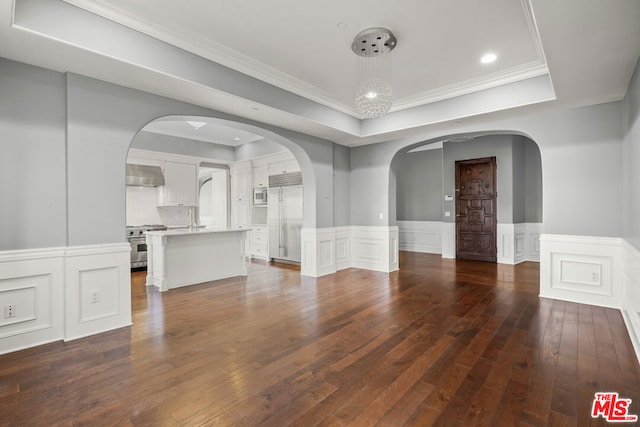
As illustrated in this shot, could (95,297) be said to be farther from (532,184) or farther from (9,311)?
(532,184)

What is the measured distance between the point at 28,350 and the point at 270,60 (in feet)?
12.3

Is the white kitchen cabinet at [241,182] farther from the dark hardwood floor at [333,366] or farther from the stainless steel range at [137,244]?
the dark hardwood floor at [333,366]

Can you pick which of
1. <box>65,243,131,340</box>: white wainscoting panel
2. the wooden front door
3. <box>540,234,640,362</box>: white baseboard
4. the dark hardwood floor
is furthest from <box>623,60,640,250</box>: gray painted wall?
<box>65,243,131,340</box>: white wainscoting panel

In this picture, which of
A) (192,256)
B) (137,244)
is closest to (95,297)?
(192,256)

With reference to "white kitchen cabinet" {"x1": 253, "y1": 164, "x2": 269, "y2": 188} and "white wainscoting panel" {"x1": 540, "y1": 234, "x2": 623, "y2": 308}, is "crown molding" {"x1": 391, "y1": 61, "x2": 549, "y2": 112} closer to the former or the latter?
"white wainscoting panel" {"x1": 540, "y1": 234, "x2": 623, "y2": 308}

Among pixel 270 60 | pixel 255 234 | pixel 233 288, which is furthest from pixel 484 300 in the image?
pixel 255 234

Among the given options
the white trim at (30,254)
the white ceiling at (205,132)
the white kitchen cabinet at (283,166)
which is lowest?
the white trim at (30,254)

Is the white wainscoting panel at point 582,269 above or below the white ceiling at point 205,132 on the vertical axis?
below

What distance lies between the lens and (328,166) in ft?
20.3

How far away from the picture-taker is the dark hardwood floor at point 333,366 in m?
1.93

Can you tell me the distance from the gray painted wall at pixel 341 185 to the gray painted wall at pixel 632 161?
4231 millimetres

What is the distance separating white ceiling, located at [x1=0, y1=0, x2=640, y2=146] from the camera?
2.52 metres

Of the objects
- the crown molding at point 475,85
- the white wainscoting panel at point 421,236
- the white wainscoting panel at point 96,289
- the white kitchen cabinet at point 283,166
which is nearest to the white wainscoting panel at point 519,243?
the white wainscoting panel at point 421,236

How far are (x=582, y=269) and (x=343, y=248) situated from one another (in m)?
3.80
